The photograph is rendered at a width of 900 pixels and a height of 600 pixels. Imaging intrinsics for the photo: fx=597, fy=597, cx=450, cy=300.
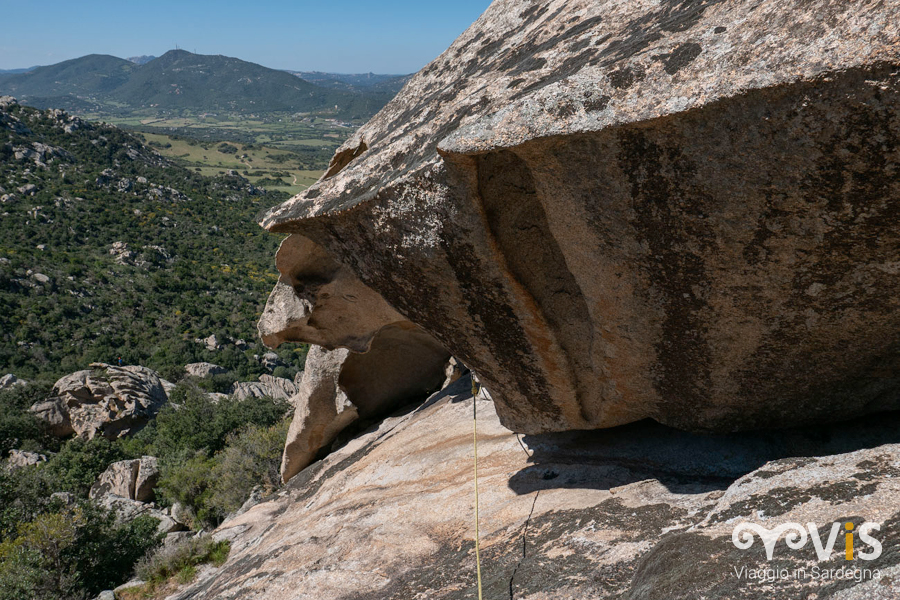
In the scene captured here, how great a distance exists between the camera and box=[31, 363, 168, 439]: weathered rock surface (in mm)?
29891

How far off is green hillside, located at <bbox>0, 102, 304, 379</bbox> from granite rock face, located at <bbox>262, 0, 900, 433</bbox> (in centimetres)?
4130

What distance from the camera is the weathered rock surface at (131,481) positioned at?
20.4m

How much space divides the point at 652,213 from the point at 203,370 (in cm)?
4378

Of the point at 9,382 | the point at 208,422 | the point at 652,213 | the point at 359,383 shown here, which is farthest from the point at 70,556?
the point at 9,382

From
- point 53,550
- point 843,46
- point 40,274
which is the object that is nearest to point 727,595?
point 843,46

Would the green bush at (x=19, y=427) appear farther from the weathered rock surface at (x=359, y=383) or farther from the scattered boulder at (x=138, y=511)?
the weathered rock surface at (x=359, y=383)

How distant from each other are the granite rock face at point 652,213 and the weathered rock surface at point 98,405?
2934 cm

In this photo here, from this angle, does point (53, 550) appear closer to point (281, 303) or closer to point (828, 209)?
point (281, 303)

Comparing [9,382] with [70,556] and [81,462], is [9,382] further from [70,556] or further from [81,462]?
[70,556]

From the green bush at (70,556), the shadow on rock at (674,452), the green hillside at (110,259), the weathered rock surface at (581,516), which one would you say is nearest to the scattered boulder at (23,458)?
the green bush at (70,556)

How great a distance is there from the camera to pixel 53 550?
40.3 feet

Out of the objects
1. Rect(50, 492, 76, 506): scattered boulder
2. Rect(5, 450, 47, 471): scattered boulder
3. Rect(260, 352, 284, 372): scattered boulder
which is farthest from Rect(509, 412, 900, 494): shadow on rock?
Rect(260, 352, 284, 372): scattered boulder

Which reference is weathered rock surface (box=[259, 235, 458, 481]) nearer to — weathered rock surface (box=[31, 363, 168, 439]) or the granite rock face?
the granite rock face

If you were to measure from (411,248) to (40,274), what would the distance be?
57.1 metres
